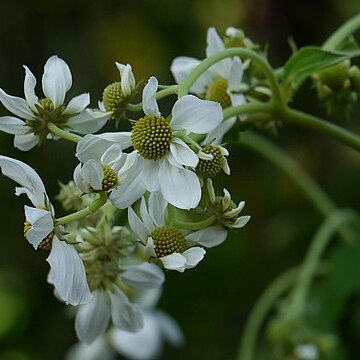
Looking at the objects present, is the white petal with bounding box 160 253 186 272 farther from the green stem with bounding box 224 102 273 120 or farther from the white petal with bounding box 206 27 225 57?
the white petal with bounding box 206 27 225 57

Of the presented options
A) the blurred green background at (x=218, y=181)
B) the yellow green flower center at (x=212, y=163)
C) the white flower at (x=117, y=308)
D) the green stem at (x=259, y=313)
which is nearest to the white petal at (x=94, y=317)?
the white flower at (x=117, y=308)

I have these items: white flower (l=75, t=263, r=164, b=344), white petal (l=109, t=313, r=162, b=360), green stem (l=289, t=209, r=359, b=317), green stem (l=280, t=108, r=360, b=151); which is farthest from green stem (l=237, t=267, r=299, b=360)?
green stem (l=280, t=108, r=360, b=151)

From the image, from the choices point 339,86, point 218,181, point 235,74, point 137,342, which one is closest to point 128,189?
point 235,74

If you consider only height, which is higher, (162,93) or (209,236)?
(162,93)

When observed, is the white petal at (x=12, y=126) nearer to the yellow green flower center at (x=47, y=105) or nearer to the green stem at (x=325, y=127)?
the yellow green flower center at (x=47, y=105)

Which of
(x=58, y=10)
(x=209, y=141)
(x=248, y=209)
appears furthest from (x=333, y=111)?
(x=58, y=10)

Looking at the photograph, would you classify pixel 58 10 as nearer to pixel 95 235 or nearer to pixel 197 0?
pixel 197 0

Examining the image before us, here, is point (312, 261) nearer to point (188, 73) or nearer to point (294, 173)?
point (294, 173)
